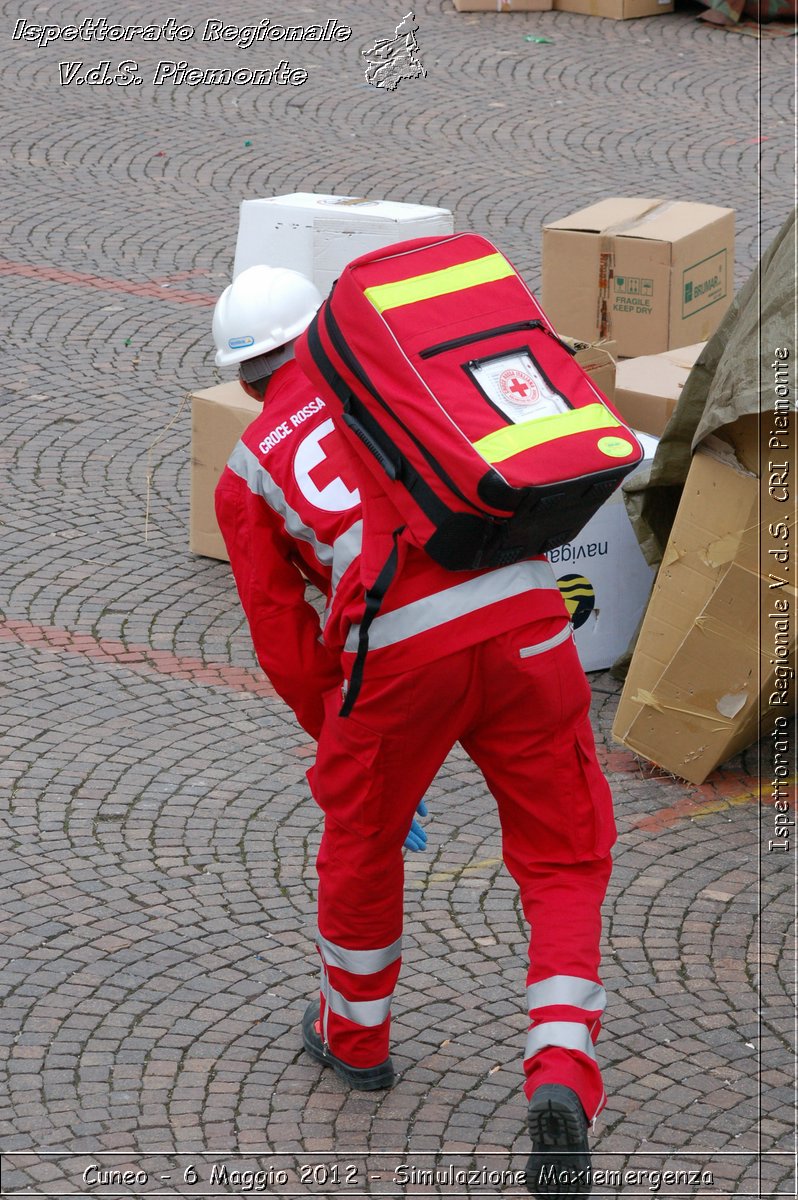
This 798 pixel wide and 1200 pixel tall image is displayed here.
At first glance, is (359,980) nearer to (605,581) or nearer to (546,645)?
(546,645)

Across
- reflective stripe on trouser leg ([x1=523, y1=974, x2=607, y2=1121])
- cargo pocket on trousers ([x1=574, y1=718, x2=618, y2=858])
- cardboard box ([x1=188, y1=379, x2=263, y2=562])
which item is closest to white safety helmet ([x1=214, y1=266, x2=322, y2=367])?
cargo pocket on trousers ([x1=574, y1=718, x2=618, y2=858])

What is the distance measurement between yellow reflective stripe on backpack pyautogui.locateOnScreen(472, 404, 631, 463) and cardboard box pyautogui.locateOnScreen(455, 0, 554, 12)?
12.7m

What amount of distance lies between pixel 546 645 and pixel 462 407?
1.83ft

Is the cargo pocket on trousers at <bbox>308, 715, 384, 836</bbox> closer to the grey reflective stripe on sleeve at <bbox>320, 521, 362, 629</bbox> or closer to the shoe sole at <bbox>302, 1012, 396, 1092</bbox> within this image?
the grey reflective stripe on sleeve at <bbox>320, 521, 362, 629</bbox>

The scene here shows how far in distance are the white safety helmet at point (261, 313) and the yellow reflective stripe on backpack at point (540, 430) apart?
0.92 meters

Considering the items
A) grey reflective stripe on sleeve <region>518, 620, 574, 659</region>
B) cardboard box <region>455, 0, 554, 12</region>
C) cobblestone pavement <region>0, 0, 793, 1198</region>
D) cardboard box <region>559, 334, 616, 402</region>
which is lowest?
cobblestone pavement <region>0, 0, 793, 1198</region>

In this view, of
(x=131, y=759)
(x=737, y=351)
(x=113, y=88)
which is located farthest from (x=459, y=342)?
(x=113, y=88)

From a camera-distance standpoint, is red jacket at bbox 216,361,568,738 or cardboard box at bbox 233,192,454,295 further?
cardboard box at bbox 233,192,454,295

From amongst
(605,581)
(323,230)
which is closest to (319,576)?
(605,581)

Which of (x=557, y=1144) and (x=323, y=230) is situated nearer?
(x=557, y=1144)

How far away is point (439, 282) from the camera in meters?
3.27

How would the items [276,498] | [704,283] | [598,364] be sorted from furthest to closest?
[704,283], [598,364], [276,498]

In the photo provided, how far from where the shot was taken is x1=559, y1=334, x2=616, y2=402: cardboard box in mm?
5676

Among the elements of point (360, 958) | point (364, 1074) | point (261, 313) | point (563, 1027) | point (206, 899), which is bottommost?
point (206, 899)
